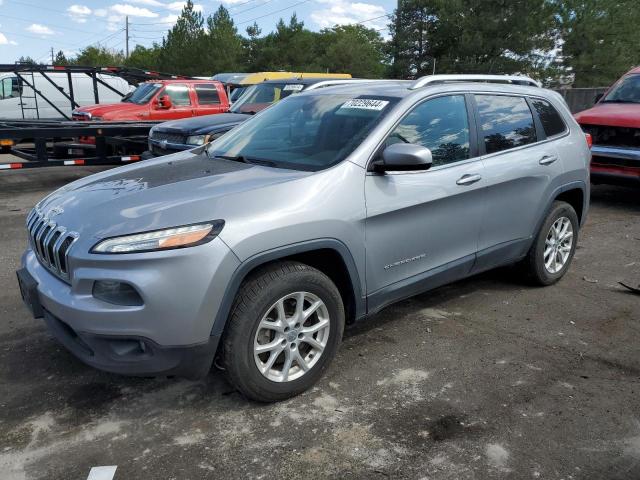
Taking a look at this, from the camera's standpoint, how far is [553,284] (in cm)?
515

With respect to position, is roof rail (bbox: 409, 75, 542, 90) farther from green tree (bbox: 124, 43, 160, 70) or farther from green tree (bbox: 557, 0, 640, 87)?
green tree (bbox: 124, 43, 160, 70)

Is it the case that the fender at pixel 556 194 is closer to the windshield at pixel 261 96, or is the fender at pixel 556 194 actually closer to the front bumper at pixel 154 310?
the front bumper at pixel 154 310

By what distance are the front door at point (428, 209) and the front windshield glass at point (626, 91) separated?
650 centimetres

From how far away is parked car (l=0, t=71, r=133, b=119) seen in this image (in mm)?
16266

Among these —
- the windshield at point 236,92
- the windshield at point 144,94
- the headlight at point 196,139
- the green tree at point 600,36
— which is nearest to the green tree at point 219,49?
the green tree at point 600,36

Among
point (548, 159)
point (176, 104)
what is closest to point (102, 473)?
point (548, 159)

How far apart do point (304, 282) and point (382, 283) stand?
2.13ft

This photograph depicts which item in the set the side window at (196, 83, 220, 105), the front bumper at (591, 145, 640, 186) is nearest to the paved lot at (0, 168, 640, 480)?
the front bumper at (591, 145, 640, 186)

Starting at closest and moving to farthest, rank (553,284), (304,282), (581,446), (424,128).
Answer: (581,446) → (304,282) → (424,128) → (553,284)

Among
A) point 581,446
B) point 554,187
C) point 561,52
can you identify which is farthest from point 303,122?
point 561,52

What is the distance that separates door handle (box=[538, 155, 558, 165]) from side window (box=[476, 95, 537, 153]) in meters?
0.16

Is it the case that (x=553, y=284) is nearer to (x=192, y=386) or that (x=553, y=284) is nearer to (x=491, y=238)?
(x=491, y=238)

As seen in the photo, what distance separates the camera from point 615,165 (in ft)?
27.2

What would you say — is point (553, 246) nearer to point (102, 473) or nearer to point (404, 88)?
point (404, 88)
